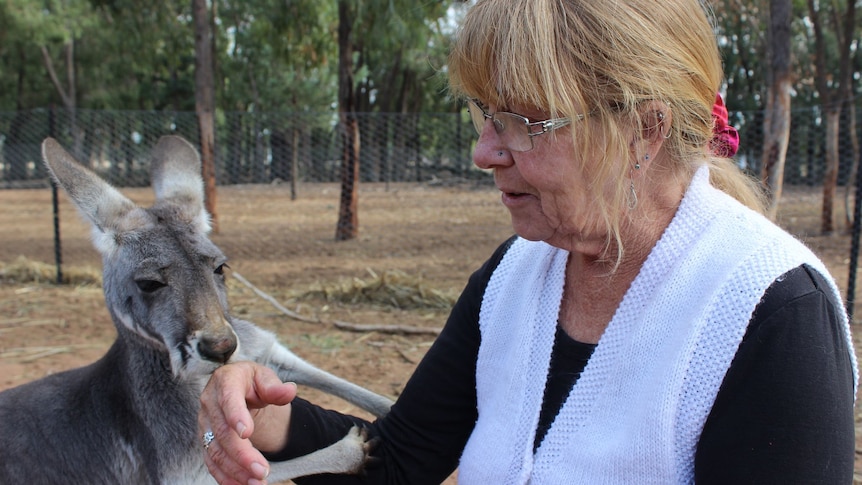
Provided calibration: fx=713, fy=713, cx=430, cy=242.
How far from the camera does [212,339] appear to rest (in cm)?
212

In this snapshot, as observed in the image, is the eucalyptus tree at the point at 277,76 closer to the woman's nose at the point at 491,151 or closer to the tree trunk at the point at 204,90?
the tree trunk at the point at 204,90

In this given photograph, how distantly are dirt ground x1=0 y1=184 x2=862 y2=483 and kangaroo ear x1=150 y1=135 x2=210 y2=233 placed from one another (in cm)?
144

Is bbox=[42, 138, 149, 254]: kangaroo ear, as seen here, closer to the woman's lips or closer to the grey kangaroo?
the grey kangaroo

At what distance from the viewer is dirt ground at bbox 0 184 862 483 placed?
474 centimetres

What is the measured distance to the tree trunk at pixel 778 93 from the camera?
659cm

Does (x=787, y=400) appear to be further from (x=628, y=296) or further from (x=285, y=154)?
(x=285, y=154)

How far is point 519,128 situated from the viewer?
1.24m

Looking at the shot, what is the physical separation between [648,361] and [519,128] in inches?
17.6

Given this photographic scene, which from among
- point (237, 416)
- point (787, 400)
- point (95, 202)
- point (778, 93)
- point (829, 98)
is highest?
point (829, 98)

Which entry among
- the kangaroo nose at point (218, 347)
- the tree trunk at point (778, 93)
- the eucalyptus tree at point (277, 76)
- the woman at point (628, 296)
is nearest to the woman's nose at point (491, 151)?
the woman at point (628, 296)

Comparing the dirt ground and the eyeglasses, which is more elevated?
the eyeglasses

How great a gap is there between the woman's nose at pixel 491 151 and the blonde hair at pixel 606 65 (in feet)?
0.22

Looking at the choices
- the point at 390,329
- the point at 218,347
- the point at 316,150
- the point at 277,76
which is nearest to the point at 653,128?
the point at 218,347

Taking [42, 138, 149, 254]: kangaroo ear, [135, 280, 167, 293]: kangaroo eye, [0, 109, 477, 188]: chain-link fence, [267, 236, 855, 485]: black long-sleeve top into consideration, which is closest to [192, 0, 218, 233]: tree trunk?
[0, 109, 477, 188]: chain-link fence
